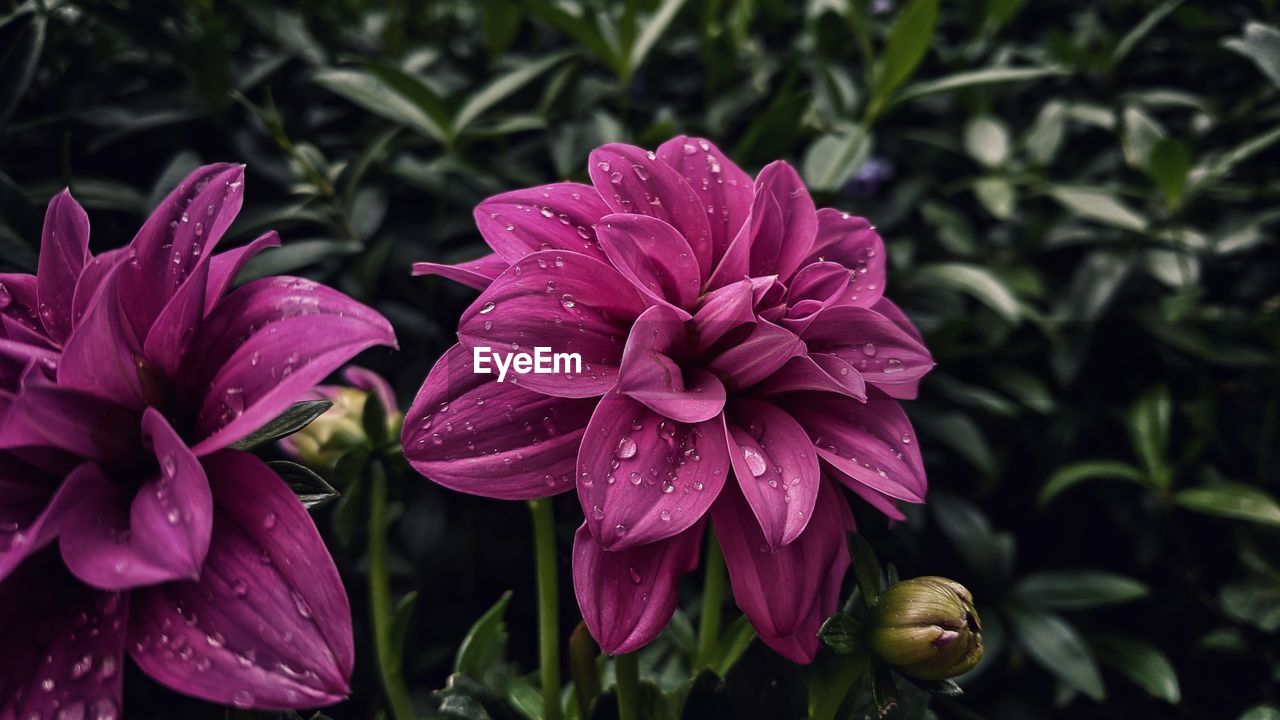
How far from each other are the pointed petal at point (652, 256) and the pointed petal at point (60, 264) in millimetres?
235

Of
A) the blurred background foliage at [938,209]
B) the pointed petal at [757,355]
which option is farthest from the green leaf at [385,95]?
the pointed petal at [757,355]

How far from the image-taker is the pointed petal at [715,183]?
1.39ft

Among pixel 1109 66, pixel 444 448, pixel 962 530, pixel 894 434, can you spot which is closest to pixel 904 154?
pixel 1109 66

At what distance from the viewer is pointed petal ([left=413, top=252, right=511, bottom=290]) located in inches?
14.1

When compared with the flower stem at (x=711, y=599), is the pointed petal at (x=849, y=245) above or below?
above

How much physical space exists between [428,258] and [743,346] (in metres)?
0.45

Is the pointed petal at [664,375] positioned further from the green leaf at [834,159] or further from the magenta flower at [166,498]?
the green leaf at [834,159]

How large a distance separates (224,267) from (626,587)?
230 mm

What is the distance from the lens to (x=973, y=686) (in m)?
0.77

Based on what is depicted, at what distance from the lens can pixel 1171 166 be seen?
789 mm

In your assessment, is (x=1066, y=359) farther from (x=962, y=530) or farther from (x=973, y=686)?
(x=973, y=686)

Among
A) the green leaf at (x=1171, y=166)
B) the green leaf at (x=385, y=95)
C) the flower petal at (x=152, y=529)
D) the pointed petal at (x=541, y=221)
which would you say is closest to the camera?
the flower petal at (x=152, y=529)

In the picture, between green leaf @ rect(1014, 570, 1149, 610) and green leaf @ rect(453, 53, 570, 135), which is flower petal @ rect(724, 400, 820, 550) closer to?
A: green leaf @ rect(453, 53, 570, 135)

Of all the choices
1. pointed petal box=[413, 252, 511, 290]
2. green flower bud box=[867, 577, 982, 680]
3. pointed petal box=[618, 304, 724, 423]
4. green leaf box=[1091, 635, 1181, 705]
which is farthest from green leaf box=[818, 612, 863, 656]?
green leaf box=[1091, 635, 1181, 705]
